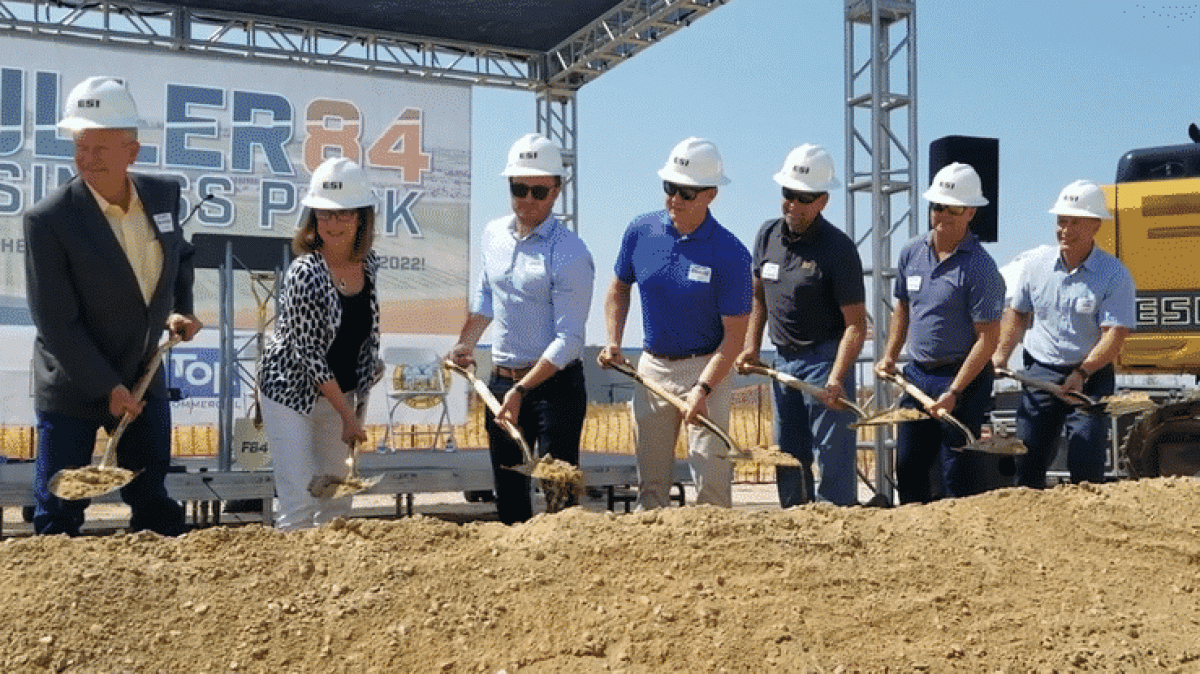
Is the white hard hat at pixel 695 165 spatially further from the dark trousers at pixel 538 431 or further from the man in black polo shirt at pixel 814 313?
the dark trousers at pixel 538 431

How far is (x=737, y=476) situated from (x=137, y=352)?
12806mm

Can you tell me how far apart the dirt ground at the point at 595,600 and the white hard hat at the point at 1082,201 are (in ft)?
7.64

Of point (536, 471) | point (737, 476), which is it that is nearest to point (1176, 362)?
point (536, 471)

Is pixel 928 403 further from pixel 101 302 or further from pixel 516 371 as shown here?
pixel 101 302

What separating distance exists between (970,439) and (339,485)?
247cm

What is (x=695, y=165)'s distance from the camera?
166 inches

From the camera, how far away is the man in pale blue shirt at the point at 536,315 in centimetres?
408

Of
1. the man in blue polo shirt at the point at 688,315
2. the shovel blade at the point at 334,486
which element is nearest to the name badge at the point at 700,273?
the man in blue polo shirt at the point at 688,315

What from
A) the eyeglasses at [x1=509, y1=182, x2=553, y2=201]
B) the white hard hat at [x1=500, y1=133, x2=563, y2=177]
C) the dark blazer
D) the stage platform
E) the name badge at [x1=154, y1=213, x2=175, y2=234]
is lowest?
the stage platform

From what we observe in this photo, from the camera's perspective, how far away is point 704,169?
4219mm

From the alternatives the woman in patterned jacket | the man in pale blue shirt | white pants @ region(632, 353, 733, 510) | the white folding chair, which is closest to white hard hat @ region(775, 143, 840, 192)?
white pants @ region(632, 353, 733, 510)

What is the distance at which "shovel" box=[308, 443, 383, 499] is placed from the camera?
3.56m

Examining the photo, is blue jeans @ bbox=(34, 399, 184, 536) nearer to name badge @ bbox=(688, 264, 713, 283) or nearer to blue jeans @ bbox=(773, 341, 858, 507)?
name badge @ bbox=(688, 264, 713, 283)

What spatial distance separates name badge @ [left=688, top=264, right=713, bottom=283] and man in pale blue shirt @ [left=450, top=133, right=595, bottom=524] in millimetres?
345
